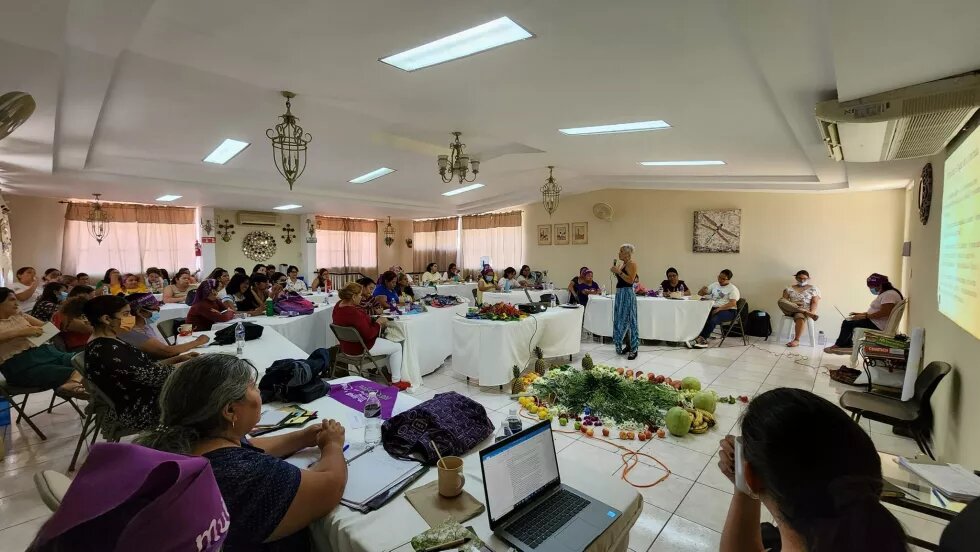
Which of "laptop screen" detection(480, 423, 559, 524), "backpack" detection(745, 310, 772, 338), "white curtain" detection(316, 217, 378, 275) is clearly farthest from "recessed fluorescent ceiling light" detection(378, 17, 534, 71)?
"white curtain" detection(316, 217, 378, 275)

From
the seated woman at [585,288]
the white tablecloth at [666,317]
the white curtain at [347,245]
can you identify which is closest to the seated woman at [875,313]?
the white tablecloth at [666,317]

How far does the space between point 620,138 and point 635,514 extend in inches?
143

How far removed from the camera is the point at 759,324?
672 centimetres

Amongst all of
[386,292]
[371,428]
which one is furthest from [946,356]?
[386,292]

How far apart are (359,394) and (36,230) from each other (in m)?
9.18

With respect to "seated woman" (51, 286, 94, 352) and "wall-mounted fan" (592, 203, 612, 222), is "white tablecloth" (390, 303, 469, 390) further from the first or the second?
"wall-mounted fan" (592, 203, 612, 222)

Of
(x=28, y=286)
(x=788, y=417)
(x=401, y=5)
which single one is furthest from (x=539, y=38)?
(x=28, y=286)

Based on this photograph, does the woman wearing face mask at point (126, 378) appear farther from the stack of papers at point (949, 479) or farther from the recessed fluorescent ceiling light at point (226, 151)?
the stack of papers at point (949, 479)

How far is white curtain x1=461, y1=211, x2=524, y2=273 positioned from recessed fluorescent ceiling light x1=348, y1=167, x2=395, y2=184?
417 cm

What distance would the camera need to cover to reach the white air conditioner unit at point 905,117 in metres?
1.93

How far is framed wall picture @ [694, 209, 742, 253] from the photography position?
7.05 meters

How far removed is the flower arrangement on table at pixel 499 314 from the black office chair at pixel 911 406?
276 centimetres

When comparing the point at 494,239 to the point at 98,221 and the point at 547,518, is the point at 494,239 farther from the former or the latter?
the point at 547,518

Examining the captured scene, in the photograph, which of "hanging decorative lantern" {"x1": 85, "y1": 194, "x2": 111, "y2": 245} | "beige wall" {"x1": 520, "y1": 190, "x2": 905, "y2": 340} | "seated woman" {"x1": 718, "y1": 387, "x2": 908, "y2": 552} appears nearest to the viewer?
"seated woman" {"x1": 718, "y1": 387, "x2": 908, "y2": 552}
